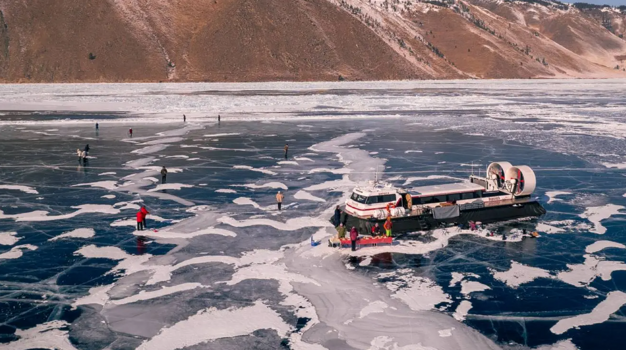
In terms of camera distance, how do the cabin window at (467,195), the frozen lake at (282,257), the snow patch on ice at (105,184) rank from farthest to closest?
the snow patch on ice at (105,184), the cabin window at (467,195), the frozen lake at (282,257)

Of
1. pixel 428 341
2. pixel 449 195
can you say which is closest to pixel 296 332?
pixel 428 341

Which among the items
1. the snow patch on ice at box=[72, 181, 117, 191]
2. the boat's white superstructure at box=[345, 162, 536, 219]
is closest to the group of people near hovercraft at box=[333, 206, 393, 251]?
the boat's white superstructure at box=[345, 162, 536, 219]

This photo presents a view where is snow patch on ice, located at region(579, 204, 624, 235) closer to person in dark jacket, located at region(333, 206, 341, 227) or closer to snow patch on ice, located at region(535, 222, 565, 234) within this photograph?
snow patch on ice, located at region(535, 222, 565, 234)

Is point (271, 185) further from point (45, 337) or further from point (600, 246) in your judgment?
point (45, 337)

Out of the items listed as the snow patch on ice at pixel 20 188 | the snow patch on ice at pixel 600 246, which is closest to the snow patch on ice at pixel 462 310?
the snow patch on ice at pixel 600 246

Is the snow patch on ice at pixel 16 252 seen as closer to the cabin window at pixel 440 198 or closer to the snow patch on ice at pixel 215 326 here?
the snow patch on ice at pixel 215 326

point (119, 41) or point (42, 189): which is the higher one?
point (119, 41)

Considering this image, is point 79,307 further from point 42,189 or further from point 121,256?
point 42,189
